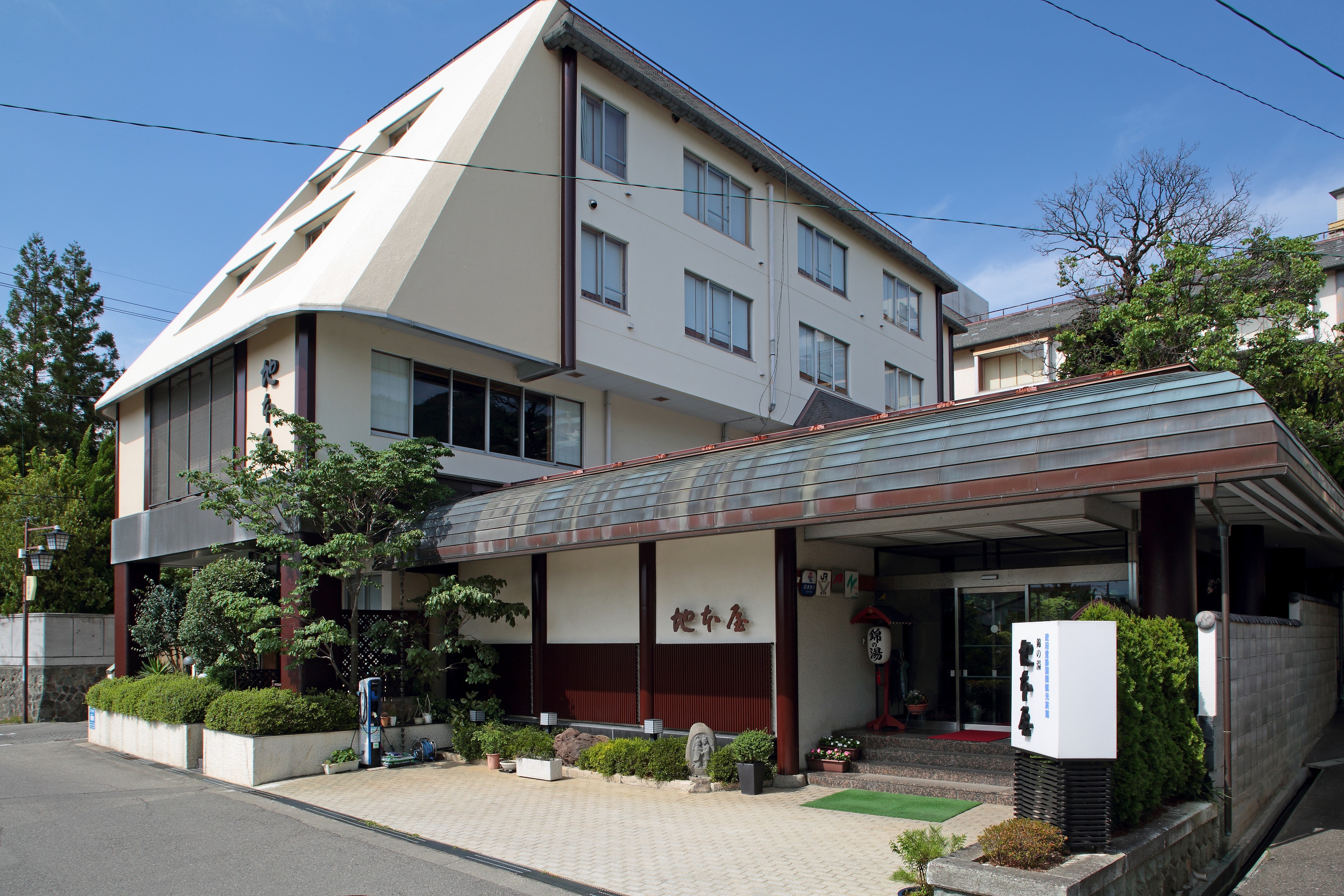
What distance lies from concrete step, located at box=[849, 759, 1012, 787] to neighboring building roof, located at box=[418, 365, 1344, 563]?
374cm

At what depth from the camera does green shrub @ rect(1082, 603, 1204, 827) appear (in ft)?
24.9

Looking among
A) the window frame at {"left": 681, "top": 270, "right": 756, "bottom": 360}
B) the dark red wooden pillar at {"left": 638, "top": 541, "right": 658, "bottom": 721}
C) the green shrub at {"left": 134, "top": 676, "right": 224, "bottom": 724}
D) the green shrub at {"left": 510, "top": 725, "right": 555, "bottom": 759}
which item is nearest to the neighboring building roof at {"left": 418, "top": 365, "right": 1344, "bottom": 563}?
the dark red wooden pillar at {"left": 638, "top": 541, "right": 658, "bottom": 721}

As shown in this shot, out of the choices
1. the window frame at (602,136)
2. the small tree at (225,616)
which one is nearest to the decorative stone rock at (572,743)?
the small tree at (225,616)

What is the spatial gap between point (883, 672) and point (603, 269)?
10.4 meters

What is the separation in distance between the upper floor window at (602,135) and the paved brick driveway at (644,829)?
1295 centimetres

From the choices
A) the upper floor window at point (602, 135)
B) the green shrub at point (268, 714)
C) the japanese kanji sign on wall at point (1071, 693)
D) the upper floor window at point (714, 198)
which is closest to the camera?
the japanese kanji sign on wall at point (1071, 693)

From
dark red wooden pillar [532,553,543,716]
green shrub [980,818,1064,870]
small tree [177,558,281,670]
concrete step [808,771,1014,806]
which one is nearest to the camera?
green shrub [980,818,1064,870]

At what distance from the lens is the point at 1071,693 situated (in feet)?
23.5

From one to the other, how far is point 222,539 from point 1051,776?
15.6 metres

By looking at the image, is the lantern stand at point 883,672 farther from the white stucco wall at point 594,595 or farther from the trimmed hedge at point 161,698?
the trimmed hedge at point 161,698

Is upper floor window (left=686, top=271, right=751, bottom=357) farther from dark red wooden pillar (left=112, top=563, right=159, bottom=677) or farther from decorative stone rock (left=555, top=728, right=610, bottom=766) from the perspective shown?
dark red wooden pillar (left=112, top=563, right=159, bottom=677)

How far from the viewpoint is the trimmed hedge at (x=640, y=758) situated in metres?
13.4

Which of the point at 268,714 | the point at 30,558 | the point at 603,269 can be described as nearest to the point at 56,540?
the point at 30,558

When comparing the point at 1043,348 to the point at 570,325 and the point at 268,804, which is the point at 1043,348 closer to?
the point at 570,325
